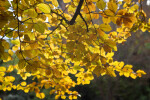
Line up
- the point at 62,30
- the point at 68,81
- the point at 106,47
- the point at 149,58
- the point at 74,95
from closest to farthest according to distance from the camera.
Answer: the point at 106,47 < the point at 62,30 < the point at 68,81 < the point at 74,95 < the point at 149,58

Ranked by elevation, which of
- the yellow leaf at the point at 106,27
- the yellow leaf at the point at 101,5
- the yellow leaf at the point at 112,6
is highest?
the yellow leaf at the point at 101,5

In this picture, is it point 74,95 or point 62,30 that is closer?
point 62,30

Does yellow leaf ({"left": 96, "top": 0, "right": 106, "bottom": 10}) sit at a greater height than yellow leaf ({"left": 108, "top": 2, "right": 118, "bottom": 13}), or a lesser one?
greater

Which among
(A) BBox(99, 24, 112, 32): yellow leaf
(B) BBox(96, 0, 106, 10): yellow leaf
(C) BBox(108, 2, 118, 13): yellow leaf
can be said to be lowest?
(A) BBox(99, 24, 112, 32): yellow leaf

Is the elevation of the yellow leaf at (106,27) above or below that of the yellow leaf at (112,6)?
below

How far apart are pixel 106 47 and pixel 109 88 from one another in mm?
4283

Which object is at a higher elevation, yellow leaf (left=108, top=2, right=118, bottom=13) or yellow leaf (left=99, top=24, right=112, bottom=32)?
yellow leaf (left=108, top=2, right=118, bottom=13)

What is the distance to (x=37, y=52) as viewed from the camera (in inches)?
32.8

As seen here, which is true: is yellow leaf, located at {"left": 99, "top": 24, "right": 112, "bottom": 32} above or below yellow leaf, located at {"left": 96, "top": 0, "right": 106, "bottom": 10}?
below

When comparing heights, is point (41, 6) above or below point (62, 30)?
below

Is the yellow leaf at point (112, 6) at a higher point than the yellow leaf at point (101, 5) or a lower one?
lower

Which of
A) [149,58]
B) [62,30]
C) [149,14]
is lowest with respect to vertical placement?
[62,30]

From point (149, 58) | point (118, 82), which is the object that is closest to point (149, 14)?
point (149, 58)

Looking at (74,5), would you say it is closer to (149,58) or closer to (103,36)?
(103,36)
